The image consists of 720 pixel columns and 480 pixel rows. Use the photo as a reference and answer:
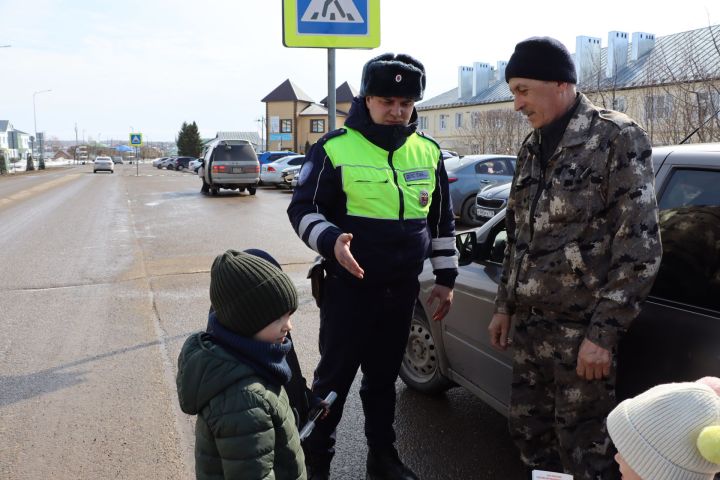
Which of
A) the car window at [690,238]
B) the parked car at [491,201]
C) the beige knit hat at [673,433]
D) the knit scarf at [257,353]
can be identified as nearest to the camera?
the beige knit hat at [673,433]

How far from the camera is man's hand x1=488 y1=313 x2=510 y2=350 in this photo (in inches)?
105

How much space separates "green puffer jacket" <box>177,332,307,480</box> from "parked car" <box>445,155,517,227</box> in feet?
39.0

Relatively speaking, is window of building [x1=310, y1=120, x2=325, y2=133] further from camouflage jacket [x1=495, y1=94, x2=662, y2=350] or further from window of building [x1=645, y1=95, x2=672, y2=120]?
camouflage jacket [x1=495, y1=94, x2=662, y2=350]

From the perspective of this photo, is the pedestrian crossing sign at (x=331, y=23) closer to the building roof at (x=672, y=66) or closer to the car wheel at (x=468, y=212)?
the building roof at (x=672, y=66)

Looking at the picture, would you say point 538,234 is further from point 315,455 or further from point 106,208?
point 106,208

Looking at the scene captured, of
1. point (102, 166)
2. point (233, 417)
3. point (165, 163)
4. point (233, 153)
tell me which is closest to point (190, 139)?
point (165, 163)

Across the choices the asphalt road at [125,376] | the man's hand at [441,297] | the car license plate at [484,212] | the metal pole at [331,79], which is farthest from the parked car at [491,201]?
the man's hand at [441,297]

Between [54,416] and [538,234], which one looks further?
[54,416]

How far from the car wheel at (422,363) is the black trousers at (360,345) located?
2.68 ft

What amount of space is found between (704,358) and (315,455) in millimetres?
1717

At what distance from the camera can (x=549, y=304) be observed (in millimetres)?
2316

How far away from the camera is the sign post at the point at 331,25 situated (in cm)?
482

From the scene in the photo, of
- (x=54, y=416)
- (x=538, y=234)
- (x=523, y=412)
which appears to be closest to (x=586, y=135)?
(x=538, y=234)

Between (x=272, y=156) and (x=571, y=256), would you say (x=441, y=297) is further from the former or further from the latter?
(x=272, y=156)
